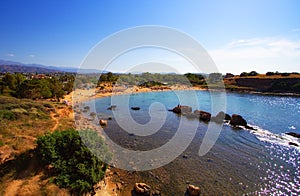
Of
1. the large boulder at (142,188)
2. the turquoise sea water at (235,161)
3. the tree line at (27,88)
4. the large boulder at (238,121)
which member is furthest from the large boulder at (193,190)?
the tree line at (27,88)

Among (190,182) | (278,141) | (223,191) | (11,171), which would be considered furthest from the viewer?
(278,141)

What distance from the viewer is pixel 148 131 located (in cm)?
2553

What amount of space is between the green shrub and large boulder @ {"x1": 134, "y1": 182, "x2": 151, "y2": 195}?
256cm

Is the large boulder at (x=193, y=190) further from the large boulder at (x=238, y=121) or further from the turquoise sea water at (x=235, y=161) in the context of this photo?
the large boulder at (x=238, y=121)

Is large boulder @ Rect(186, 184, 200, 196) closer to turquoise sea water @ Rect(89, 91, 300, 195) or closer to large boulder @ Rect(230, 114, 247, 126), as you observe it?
turquoise sea water @ Rect(89, 91, 300, 195)

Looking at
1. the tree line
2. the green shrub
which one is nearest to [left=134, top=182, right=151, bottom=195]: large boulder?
the green shrub

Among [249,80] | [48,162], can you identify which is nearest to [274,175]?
[48,162]

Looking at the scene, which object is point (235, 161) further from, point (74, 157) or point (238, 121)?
point (74, 157)

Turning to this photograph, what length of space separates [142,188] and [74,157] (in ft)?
16.5

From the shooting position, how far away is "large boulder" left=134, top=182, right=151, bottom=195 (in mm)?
11805

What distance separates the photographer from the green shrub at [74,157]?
33.3ft

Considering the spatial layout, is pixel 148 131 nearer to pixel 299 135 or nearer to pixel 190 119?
pixel 190 119

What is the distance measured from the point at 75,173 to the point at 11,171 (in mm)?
3748

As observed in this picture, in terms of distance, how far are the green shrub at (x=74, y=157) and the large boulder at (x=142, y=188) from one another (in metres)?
2.56
